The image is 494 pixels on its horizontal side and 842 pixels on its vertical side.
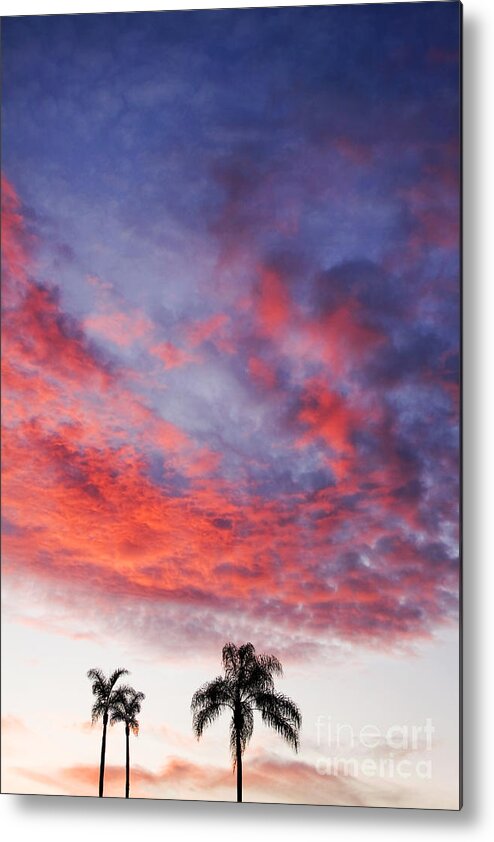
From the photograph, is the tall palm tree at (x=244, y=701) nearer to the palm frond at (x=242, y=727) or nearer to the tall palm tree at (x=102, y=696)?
the palm frond at (x=242, y=727)

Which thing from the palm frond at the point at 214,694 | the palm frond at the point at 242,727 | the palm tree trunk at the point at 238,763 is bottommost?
the palm tree trunk at the point at 238,763

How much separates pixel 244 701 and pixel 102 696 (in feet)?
1.31

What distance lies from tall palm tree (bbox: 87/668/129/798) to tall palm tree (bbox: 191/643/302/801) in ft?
0.75

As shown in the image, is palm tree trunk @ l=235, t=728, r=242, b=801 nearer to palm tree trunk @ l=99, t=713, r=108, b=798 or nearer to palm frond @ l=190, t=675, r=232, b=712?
palm frond @ l=190, t=675, r=232, b=712

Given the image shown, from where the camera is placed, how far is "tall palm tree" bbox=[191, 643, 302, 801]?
9.94ft

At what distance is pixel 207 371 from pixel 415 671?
0.99m

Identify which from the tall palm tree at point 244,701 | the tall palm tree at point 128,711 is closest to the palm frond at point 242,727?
the tall palm tree at point 244,701

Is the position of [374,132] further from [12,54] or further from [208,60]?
[12,54]

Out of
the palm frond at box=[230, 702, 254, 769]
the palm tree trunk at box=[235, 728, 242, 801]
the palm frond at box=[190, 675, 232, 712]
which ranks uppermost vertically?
the palm frond at box=[190, 675, 232, 712]

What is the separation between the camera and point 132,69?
3.21 metres

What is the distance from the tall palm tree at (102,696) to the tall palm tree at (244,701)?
0.75 ft

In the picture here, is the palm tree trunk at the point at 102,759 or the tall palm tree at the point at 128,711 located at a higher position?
the tall palm tree at the point at 128,711

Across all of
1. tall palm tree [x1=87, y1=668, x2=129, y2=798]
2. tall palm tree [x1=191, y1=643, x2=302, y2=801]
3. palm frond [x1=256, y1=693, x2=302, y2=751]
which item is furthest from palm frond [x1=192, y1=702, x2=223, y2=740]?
tall palm tree [x1=87, y1=668, x2=129, y2=798]

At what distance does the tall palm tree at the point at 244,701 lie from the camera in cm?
303
